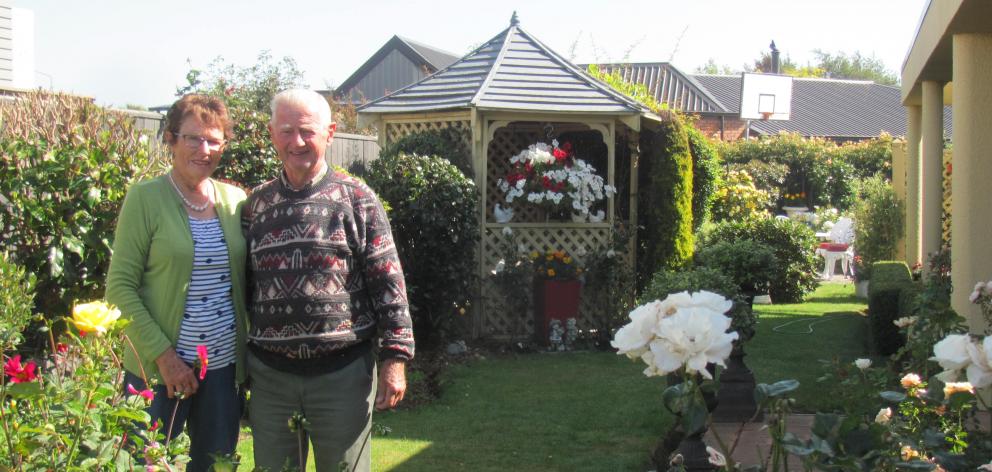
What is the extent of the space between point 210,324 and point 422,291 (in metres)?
5.91

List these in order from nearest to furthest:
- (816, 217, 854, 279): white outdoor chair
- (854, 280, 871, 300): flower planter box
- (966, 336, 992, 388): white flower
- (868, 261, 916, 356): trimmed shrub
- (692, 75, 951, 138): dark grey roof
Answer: (966, 336, 992, 388): white flower → (868, 261, 916, 356): trimmed shrub → (854, 280, 871, 300): flower planter box → (816, 217, 854, 279): white outdoor chair → (692, 75, 951, 138): dark grey roof

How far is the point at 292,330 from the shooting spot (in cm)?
305

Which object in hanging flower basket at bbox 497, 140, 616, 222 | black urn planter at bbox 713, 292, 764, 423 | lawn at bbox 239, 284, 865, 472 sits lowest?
lawn at bbox 239, 284, 865, 472

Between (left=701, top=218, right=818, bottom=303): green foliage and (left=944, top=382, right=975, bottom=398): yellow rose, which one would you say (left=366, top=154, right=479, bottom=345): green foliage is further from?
(left=944, top=382, right=975, bottom=398): yellow rose

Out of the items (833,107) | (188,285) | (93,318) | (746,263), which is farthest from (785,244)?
(833,107)

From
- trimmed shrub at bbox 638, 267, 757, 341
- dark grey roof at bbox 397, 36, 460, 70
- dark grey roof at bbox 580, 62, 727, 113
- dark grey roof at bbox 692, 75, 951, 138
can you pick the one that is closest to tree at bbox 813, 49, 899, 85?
dark grey roof at bbox 692, 75, 951, 138

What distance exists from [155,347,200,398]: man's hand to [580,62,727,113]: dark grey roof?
33078 mm

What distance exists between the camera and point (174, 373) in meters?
3.03

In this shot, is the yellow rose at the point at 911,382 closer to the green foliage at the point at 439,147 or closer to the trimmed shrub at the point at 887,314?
the trimmed shrub at the point at 887,314

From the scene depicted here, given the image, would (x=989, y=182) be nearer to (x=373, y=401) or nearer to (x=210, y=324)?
(x=373, y=401)

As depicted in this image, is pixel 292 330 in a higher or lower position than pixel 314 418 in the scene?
higher

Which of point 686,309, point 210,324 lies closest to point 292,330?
point 210,324

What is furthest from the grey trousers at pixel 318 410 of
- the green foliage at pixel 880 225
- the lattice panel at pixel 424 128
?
the green foliage at pixel 880 225

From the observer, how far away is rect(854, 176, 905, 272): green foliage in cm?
1391
